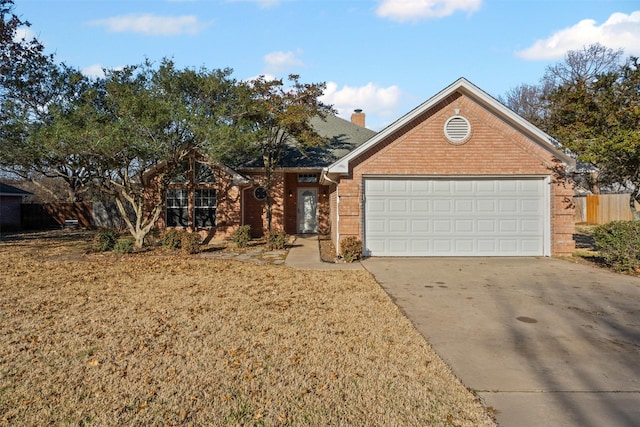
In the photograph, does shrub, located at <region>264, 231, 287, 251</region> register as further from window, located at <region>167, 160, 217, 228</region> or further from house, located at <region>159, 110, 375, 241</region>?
window, located at <region>167, 160, 217, 228</region>

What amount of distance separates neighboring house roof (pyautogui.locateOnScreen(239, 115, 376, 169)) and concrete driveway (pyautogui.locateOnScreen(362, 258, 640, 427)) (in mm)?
8973

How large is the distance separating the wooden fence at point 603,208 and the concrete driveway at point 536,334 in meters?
16.3

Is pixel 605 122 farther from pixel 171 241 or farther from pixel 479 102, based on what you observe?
pixel 171 241

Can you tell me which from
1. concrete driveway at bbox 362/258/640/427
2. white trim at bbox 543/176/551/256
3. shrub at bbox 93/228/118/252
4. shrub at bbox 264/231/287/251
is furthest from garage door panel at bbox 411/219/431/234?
shrub at bbox 93/228/118/252

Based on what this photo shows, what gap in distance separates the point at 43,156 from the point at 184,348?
429 inches

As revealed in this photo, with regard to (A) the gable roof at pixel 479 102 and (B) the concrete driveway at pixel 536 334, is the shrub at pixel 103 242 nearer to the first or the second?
(A) the gable roof at pixel 479 102

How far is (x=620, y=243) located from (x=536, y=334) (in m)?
6.15

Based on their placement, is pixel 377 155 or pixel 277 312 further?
pixel 377 155

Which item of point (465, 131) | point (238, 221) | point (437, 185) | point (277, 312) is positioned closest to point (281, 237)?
point (238, 221)

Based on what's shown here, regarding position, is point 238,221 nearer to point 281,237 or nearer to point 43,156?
point 281,237

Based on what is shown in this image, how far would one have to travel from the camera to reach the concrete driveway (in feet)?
11.5

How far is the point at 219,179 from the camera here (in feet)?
53.8

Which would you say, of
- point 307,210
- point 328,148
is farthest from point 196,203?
point 328,148

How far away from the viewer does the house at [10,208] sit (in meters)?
24.2
